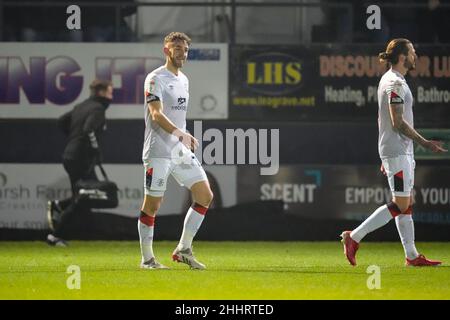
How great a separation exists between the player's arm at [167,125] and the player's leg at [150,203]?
39 cm

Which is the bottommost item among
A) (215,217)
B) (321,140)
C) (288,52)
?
(215,217)

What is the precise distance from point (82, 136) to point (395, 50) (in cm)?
577

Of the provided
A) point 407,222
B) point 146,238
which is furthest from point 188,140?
point 407,222

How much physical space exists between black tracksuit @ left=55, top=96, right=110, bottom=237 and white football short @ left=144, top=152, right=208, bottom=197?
4805 mm

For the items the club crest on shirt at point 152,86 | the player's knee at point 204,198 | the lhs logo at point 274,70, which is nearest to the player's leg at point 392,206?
the player's knee at point 204,198

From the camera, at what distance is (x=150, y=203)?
1226 centimetres

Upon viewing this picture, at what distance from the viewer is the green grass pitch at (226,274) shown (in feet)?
33.5

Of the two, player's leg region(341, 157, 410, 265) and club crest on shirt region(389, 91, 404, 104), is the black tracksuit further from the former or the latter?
club crest on shirt region(389, 91, 404, 104)

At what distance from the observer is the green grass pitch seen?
1022 centimetres

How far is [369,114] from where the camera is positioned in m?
17.3

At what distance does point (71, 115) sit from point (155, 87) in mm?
5175

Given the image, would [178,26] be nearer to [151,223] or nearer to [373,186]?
[373,186]

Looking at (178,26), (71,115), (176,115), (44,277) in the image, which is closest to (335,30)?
(178,26)

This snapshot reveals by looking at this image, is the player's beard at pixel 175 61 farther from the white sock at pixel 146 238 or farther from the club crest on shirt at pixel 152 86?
the white sock at pixel 146 238
